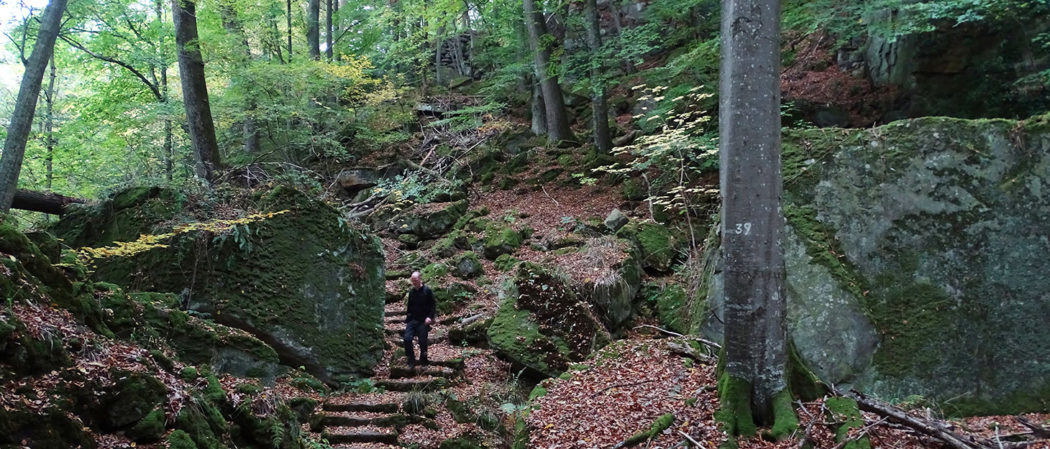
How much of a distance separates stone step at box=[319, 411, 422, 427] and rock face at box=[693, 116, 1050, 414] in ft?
13.5

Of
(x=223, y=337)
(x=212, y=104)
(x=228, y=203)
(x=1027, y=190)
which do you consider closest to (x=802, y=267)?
(x=1027, y=190)

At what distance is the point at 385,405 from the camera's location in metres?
7.15

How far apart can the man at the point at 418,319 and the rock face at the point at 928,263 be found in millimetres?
3999

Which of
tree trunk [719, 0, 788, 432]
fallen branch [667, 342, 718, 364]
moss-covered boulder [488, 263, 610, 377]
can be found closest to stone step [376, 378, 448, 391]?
moss-covered boulder [488, 263, 610, 377]

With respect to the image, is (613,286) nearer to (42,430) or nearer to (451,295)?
(451,295)

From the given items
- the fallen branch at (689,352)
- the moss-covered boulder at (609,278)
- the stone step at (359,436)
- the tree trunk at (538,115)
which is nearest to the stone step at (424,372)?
the stone step at (359,436)

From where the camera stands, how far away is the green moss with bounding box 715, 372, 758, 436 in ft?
14.7

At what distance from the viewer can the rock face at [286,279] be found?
7.24m

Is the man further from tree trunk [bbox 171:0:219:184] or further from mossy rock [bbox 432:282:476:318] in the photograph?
tree trunk [bbox 171:0:219:184]

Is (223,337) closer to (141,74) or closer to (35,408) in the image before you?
(35,408)

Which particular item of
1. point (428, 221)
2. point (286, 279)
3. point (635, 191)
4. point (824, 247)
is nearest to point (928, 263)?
point (824, 247)

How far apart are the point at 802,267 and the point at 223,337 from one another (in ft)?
→ 22.8

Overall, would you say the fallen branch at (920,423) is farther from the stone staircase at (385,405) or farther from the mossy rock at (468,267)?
the mossy rock at (468,267)

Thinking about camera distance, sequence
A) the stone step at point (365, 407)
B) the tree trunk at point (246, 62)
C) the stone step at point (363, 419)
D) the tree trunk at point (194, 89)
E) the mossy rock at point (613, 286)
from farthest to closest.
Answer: the tree trunk at point (246, 62)
the tree trunk at point (194, 89)
the mossy rock at point (613, 286)
the stone step at point (365, 407)
the stone step at point (363, 419)
